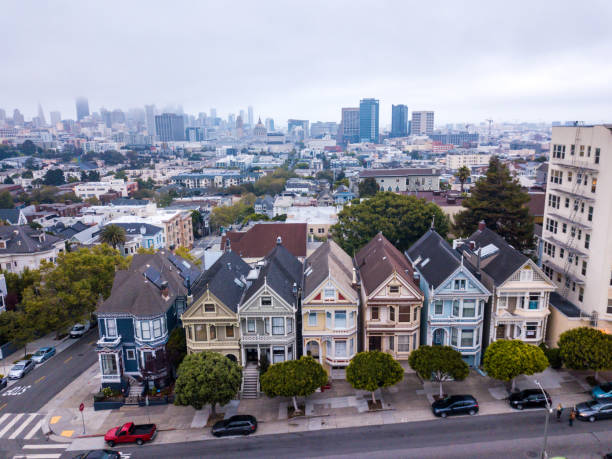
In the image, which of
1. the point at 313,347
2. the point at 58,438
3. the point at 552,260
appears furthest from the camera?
the point at 552,260

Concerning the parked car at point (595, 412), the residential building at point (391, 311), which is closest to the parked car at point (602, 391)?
the parked car at point (595, 412)

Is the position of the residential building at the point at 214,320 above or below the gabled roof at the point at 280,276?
below

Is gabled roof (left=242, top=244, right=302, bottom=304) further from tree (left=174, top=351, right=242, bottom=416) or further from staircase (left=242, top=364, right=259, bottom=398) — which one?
tree (left=174, top=351, right=242, bottom=416)

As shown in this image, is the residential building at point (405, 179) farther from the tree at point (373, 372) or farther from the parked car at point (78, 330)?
the tree at point (373, 372)

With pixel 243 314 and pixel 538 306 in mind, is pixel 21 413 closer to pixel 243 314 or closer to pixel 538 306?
pixel 243 314

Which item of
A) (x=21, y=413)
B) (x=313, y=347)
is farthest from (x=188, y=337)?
(x=21, y=413)

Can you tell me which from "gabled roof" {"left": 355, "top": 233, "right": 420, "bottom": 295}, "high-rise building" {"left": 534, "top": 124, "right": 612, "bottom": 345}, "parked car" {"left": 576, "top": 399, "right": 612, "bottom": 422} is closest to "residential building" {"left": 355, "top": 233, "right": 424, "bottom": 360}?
"gabled roof" {"left": 355, "top": 233, "right": 420, "bottom": 295}
